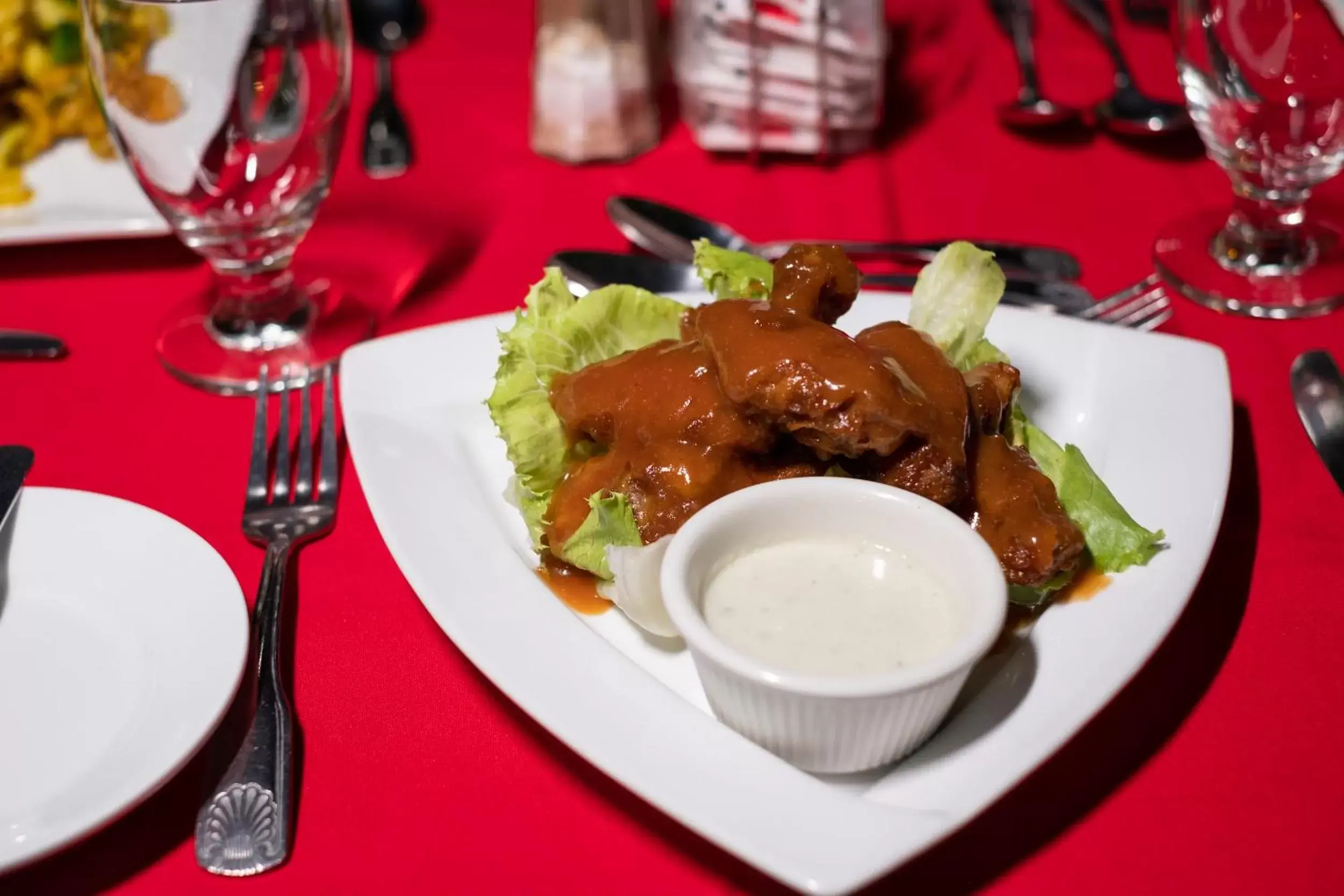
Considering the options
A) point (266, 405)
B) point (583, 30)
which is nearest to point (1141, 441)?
point (266, 405)

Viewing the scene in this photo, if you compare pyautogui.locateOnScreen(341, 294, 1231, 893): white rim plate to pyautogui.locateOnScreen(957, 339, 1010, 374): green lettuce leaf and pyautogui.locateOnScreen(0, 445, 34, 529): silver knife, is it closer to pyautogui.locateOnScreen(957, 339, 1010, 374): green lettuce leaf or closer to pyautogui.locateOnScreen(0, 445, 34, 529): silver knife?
pyautogui.locateOnScreen(957, 339, 1010, 374): green lettuce leaf

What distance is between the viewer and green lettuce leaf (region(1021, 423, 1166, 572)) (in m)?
1.75

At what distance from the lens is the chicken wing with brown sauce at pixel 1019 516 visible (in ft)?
5.63

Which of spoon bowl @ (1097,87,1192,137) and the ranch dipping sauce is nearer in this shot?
the ranch dipping sauce

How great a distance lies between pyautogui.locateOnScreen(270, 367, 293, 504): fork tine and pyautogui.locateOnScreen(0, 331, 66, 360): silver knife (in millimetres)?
639

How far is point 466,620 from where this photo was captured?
1667mm

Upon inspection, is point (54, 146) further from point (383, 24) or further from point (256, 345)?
point (383, 24)

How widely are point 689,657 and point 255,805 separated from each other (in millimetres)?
606

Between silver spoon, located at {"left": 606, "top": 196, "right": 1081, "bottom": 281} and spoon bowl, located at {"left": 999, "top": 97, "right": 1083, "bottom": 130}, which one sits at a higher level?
spoon bowl, located at {"left": 999, "top": 97, "right": 1083, "bottom": 130}

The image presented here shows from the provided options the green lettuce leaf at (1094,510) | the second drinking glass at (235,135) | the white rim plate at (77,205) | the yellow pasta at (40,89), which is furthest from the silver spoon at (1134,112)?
the yellow pasta at (40,89)

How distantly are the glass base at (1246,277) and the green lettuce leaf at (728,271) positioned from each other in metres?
1.04

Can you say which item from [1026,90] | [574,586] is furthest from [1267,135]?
[574,586]

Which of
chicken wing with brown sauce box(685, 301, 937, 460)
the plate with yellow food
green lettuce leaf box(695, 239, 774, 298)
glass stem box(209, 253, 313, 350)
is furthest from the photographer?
the plate with yellow food

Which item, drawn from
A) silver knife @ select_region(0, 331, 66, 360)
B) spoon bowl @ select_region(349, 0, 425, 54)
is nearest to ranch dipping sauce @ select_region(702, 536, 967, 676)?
silver knife @ select_region(0, 331, 66, 360)
